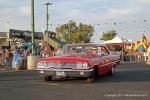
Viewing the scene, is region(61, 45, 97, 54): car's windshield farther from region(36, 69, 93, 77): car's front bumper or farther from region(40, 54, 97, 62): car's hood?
region(36, 69, 93, 77): car's front bumper

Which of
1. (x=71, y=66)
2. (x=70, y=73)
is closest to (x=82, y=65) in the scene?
(x=71, y=66)

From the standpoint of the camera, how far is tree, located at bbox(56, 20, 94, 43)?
7612 cm

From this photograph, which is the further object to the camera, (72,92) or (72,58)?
(72,58)

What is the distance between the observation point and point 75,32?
77812 mm

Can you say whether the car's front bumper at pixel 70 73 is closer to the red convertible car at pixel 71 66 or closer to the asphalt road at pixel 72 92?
the red convertible car at pixel 71 66

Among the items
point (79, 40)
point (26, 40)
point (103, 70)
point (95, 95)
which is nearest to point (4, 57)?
point (103, 70)

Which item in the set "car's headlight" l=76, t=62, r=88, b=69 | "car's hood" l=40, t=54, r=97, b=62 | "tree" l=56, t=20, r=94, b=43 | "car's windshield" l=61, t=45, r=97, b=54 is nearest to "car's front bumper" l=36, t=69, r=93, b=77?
"car's headlight" l=76, t=62, r=88, b=69

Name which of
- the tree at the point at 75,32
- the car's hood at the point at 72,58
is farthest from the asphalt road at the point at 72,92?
the tree at the point at 75,32

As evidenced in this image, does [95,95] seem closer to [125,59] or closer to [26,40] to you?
[125,59]

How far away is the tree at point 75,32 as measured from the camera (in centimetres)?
7612

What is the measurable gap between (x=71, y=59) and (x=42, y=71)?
117 centimetres

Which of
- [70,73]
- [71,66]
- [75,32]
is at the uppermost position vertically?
[75,32]

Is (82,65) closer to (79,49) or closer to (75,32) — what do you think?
(79,49)

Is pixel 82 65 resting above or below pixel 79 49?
below
